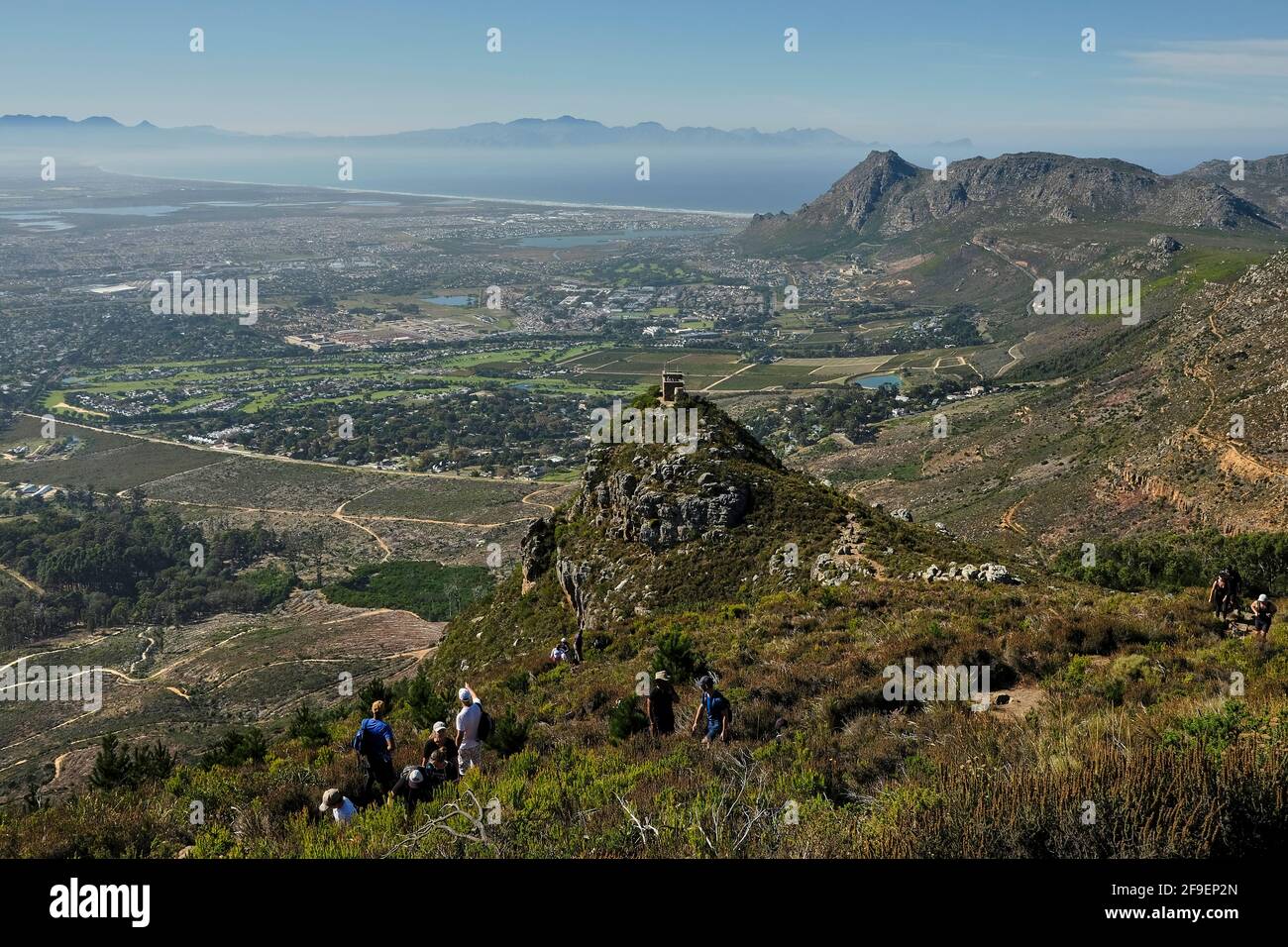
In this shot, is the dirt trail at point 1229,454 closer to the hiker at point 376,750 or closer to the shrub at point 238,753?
the hiker at point 376,750

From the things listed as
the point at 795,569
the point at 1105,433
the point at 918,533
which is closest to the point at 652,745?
the point at 795,569

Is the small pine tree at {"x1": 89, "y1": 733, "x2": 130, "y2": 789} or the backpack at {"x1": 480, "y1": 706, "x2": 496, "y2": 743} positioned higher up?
the backpack at {"x1": 480, "y1": 706, "x2": 496, "y2": 743}

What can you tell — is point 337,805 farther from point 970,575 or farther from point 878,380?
point 878,380

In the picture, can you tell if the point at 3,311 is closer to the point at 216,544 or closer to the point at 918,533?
the point at 216,544

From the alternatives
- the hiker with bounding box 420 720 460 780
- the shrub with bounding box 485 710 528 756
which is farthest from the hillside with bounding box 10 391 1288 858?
the hiker with bounding box 420 720 460 780

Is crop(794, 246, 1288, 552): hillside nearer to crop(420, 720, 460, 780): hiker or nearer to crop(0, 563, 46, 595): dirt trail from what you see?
crop(420, 720, 460, 780): hiker

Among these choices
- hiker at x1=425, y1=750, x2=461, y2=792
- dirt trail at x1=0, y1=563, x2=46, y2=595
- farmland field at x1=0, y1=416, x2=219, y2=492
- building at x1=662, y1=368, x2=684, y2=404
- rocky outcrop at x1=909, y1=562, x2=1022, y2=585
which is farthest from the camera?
farmland field at x1=0, y1=416, x2=219, y2=492

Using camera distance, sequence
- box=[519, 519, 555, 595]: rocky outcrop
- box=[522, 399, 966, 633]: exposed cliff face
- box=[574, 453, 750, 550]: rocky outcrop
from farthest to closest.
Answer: box=[519, 519, 555, 595]: rocky outcrop
box=[574, 453, 750, 550]: rocky outcrop
box=[522, 399, 966, 633]: exposed cliff face
